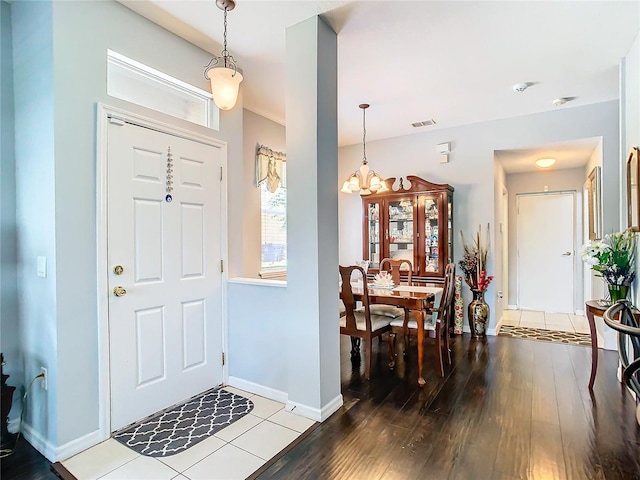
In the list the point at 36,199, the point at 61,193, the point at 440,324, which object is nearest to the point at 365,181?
the point at 440,324

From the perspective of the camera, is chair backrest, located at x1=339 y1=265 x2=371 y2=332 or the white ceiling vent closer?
chair backrest, located at x1=339 y1=265 x2=371 y2=332

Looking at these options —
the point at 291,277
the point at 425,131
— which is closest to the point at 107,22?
the point at 291,277

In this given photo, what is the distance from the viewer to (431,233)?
4.79 metres

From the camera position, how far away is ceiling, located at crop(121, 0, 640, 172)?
94.5 inches

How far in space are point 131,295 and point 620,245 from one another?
12.5 ft

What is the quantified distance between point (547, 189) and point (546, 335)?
2.61 meters

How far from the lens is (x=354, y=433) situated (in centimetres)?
228

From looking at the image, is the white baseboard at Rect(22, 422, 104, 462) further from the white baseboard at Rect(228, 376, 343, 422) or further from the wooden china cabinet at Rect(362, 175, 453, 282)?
the wooden china cabinet at Rect(362, 175, 453, 282)

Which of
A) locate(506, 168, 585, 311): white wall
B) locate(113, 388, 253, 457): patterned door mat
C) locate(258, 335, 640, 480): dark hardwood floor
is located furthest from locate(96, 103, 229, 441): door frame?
locate(506, 168, 585, 311): white wall

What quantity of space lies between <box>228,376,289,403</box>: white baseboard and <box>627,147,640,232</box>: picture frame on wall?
2923 millimetres

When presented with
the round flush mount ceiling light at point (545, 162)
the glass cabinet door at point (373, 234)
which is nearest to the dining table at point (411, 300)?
the glass cabinet door at point (373, 234)

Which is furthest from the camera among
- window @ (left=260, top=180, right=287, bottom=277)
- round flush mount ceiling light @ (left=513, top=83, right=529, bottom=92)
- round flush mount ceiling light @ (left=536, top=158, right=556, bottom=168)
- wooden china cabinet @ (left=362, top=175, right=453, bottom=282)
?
round flush mount ceiling light @ (left=536, top=158, right=556, bottom=168)

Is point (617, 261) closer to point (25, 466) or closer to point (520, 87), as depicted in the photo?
point (520, 87)

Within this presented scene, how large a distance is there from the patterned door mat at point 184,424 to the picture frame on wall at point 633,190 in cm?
319
